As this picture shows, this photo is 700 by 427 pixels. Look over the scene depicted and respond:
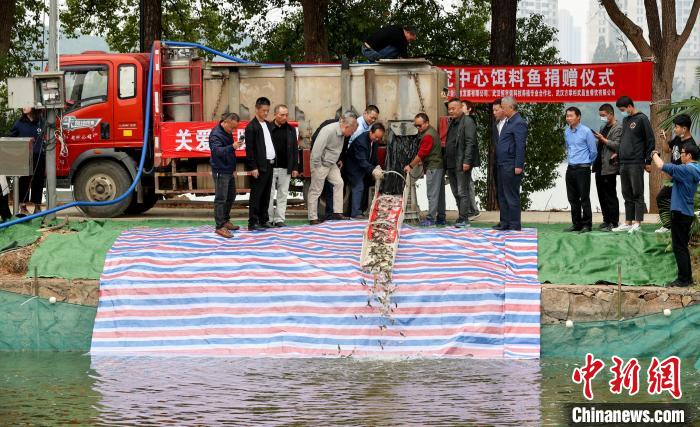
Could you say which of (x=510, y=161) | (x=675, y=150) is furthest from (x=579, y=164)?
(x=675, y=150)

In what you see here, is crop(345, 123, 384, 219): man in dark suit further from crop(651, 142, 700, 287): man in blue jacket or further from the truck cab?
crop(651, 142, 700, 287): man in blue jacket

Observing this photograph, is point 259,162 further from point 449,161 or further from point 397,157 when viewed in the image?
point 449,161

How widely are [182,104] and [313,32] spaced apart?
25.7 feet

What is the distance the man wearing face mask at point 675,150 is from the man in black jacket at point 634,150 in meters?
0.49

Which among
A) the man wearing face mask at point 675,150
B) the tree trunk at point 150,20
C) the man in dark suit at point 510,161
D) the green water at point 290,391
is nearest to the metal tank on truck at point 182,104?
the man in dark suit at point 510,161

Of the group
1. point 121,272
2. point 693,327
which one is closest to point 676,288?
point 693,327

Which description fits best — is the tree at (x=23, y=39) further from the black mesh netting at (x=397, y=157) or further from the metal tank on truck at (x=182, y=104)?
the black mesh netting at (x=397, y=157)

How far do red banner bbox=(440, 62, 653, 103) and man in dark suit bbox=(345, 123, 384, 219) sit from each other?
4.71 m

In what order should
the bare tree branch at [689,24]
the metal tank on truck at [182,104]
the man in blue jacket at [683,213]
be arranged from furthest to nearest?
the bare tree branch at [689,24]
the metal tank on truck at [182,104]
the man in blue jacket at [683,213]

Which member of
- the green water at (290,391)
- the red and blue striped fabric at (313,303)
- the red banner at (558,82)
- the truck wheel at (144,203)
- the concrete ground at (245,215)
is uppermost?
the red banner at (558,82)

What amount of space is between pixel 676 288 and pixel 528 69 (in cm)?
953

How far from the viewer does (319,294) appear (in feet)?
47.4

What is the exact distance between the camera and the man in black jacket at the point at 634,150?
16266mm

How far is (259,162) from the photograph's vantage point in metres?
16.6
